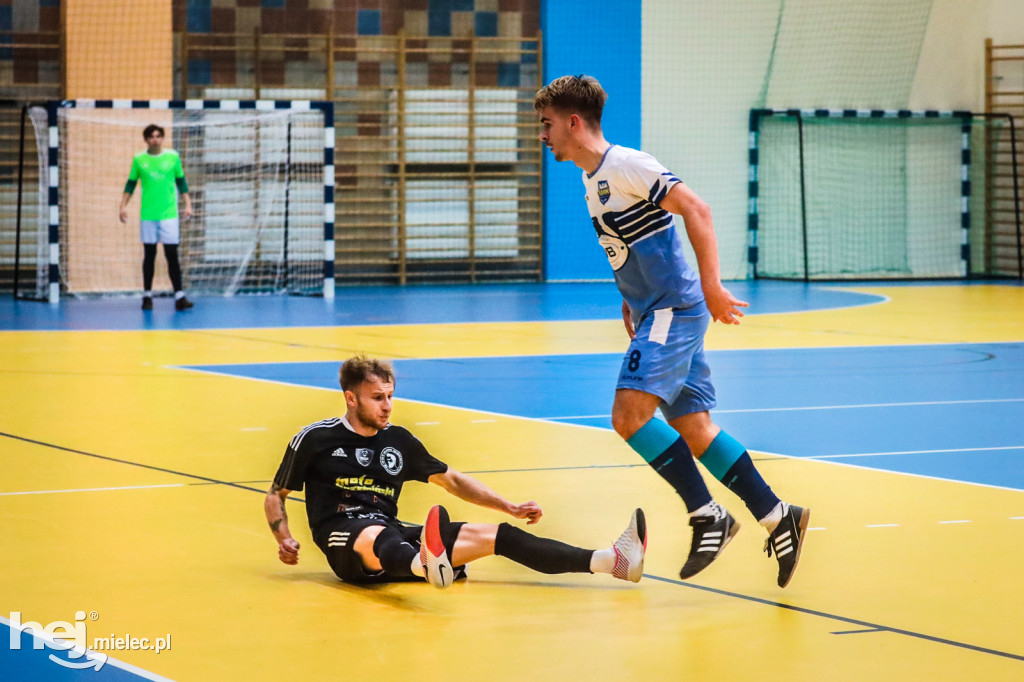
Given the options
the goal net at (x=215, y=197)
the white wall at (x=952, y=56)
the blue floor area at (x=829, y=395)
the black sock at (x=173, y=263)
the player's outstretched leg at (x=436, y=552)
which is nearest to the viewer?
the player's outstretched leg at (x=436, y=552)

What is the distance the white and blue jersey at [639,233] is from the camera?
4660 mm

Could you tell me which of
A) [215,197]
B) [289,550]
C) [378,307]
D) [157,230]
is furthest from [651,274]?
[215,197]

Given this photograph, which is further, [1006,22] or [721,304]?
[1006,22]

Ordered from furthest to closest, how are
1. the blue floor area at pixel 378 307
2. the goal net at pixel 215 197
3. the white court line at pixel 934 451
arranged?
the goal net at pixel 215 197, the blue floor area at pixel 378 307, the white court line at pixel 934 451

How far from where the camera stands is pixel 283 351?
39.3ft

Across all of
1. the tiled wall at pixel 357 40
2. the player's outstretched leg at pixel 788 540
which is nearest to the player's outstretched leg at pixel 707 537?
the player's outstretched leg at pixel 788 540

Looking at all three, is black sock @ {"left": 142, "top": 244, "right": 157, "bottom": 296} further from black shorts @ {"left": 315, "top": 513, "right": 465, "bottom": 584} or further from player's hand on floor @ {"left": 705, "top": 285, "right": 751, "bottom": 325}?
player's hand on floor @ {"left": 705, "top": 285, "right": 751, "bottom": 325}

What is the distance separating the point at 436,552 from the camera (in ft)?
14.3

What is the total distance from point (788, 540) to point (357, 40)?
16.7m

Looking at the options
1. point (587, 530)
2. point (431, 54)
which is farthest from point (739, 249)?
point (587, 530)

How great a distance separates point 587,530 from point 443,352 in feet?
22.3

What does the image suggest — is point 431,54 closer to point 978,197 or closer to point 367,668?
point 978,197

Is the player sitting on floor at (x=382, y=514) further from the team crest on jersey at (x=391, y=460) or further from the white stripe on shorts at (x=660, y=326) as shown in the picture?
the white stripe on shorts at (x=660, y=326)

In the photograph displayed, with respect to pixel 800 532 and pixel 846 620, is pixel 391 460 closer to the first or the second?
pixel 800 532
